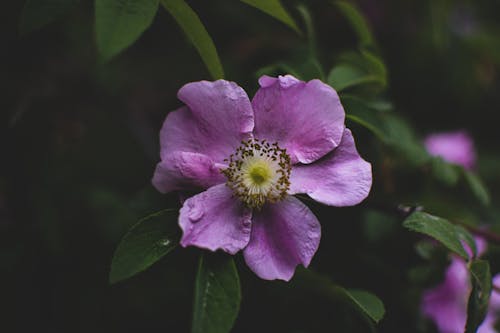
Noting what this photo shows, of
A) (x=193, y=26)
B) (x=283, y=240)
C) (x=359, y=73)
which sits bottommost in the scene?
(x=283, y=240)

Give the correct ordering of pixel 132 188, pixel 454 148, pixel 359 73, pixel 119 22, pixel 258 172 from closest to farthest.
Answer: pixel 119 22
pixel 258 172
pixel 359 73
pixel 132 188
pixel 454 148

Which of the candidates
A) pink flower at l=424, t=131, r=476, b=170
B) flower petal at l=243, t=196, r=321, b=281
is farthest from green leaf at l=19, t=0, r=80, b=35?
pink flower at l=424, t=131, r=476, b=170

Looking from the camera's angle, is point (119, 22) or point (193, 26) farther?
point (193, 26)

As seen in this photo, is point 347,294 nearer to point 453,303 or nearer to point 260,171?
point 260,171

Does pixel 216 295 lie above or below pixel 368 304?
above

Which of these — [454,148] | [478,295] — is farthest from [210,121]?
[454,148]

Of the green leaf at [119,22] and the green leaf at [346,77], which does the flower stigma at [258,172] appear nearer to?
the green leaf at [346,77]

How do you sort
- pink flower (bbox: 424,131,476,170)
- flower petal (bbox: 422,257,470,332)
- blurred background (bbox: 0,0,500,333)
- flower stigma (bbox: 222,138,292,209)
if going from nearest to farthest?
1. flower stigma (bbox: 222,138,292,209)
2. blurred background (bbox: 0,0,500,333)
3. flower petal (bbox: 422,257,470,332)
4. pink flower (bbox: 424,131,476,170)

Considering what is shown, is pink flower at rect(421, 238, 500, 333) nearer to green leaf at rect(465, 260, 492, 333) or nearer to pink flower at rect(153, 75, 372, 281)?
green leaf at rect(465, 260, 492, 333)
